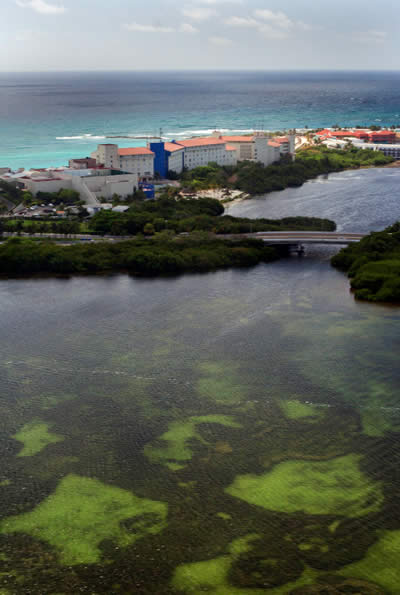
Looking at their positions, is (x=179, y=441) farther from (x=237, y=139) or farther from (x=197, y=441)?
(x=237, y=139)

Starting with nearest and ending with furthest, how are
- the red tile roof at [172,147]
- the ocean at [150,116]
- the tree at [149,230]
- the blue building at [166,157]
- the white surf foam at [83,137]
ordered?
1. the tree at [149,230]
2. the blue building at [166,157]
3. the red tile roof at [172,147]
4. the ocean at [150,116]
5. the white surf foam at [83,137]

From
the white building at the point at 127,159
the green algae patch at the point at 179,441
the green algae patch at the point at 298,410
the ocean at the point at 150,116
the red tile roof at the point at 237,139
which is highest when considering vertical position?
the ocean at the point at 150,116

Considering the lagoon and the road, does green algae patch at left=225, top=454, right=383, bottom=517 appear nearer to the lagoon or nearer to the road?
the lagoon

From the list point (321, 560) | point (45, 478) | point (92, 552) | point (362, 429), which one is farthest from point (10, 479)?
point (362, 429)

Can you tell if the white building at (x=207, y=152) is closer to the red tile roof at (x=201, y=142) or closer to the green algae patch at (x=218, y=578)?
the red tile roof at (x=201, y=142)

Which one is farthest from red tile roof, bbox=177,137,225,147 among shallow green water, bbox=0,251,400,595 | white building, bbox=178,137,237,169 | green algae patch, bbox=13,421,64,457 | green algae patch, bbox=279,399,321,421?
green algae patch, bbox=13,421,64,457

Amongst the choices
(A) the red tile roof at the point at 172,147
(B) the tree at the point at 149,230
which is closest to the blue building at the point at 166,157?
(A) the red tile roof at the point at 172,147
